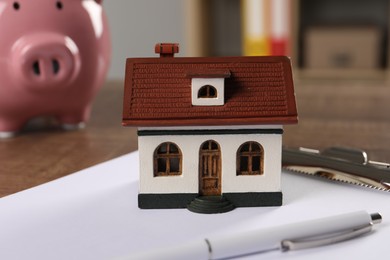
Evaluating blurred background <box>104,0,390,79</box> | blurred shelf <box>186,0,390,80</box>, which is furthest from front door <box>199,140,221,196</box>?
blurred shelf <box>186,0,390,80</box>

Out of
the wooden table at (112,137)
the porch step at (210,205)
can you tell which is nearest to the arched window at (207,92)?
the porch step at (210,205)

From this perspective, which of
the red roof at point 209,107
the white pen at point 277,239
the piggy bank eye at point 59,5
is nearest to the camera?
the white pen at point 277,239

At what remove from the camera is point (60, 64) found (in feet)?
3.00

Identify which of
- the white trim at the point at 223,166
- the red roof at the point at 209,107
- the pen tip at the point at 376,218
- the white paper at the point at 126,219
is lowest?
the white paper at the point at 126,219

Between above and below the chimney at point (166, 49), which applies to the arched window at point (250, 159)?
below

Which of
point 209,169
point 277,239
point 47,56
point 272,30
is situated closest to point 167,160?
point 209,169

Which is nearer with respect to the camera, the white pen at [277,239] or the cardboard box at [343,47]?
the white pen at [277,239]

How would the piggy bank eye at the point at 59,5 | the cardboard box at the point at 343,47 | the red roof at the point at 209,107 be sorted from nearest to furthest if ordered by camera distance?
1. the red roof at the point at 209,107
2. the piggy bank eye at the point at 59,5
3. the cardboard box at the point at 343,47

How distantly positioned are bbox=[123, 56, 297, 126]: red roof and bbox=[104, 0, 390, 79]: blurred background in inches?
68.1

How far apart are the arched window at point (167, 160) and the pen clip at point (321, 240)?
0.15 metres

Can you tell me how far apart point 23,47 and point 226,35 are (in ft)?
6.51

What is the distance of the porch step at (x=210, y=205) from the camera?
24.4 inches

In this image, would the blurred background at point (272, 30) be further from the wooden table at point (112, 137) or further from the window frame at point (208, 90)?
the window frame at point (208, 90)

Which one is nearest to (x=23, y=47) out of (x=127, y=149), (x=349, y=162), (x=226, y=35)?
(x=127, y=149)
